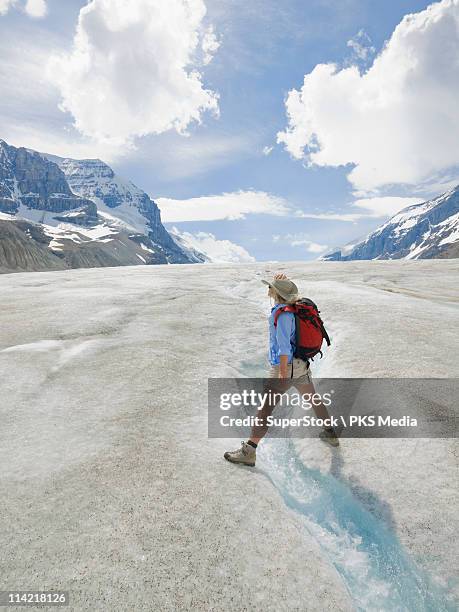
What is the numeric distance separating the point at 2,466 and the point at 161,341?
7.36m

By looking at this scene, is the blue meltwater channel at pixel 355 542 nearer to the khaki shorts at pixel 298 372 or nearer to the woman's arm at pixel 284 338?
the khaki shorts at pixel 298 372

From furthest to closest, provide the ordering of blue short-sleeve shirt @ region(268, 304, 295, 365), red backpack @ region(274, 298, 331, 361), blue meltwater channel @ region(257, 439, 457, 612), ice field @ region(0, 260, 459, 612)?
red backpack @ region(274, 298, 331, 361) < blue short-sleeve shirt @ region(268, 304, 295, 365) < blue meltwater channel @ region(257, 439, 457, 612) < ice field @ region(0, 260, 459, 612)

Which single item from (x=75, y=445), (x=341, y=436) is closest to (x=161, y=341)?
(x=75, y=445)

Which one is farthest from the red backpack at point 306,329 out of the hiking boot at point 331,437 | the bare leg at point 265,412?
the hiking boot at point 331,437

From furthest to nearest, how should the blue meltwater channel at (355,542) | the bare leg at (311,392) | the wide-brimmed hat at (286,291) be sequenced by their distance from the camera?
the bare leg at (311,392) < the wide-brimmed hat at (286,291) < the blue meltwater channel at (355,542)

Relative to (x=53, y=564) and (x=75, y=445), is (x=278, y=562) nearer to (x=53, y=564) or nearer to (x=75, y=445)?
(x=53, y=564)

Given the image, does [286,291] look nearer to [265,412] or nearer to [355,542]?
[265,412]

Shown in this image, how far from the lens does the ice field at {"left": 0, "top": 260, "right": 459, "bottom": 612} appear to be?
5020 mm

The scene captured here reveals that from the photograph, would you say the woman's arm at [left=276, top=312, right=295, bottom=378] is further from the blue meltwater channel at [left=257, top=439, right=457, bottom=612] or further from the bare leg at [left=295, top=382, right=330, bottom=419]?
the blue meltwater channel at [left=257, top=439, right=457, bottom=612]

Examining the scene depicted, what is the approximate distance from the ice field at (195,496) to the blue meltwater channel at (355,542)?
0.02 metres

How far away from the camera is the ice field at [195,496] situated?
198 inches

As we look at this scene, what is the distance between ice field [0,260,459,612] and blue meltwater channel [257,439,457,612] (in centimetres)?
2

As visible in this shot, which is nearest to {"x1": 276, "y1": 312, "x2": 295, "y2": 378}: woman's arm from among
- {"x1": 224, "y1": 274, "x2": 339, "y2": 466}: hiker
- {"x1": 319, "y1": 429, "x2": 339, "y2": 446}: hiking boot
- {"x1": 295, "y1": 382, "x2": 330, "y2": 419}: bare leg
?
{"x1": 224, "y1": 274, "x2": 339, "y2": 466}: hiker

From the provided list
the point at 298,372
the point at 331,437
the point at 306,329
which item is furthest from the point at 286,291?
the point at 331,437
